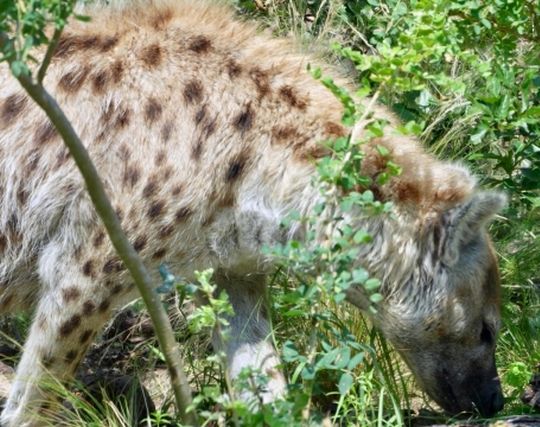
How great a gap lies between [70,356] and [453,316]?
1.77 metres

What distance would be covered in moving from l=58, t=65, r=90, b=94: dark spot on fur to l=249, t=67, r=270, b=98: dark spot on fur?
0.74 meters

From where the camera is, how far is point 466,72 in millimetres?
8086

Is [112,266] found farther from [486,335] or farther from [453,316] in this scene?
[486,335]

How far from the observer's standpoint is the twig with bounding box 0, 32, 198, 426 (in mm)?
3939

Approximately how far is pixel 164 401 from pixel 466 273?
170cm

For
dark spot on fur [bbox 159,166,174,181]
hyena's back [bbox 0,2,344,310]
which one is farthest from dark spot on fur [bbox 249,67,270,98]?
dark spot on fur [bbox 159,166,174,181]

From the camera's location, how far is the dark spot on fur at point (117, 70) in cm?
550

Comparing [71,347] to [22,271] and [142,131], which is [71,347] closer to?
[22,271]

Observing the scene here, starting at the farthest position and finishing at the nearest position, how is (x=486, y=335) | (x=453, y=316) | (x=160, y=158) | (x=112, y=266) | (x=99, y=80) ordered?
(x=486, y=335) < (x=453, y=316) < (x=99, y=80) < (x=160, y=158) < (x=112, y=266)

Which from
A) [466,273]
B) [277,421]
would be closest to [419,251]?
[466,273]

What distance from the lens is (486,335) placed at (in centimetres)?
595

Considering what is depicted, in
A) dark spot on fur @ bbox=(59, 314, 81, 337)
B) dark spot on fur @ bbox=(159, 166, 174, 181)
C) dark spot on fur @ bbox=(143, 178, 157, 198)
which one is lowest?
dark spot on fur @ bbox=(59, 314, 81, 337)

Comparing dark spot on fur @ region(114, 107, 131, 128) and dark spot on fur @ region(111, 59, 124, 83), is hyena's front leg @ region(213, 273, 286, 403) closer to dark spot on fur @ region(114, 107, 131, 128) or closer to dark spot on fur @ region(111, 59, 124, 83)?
dark spot on fur @ region(114, 107, 131, 128)

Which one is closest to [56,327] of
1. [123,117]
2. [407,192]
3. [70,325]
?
[70,325]
